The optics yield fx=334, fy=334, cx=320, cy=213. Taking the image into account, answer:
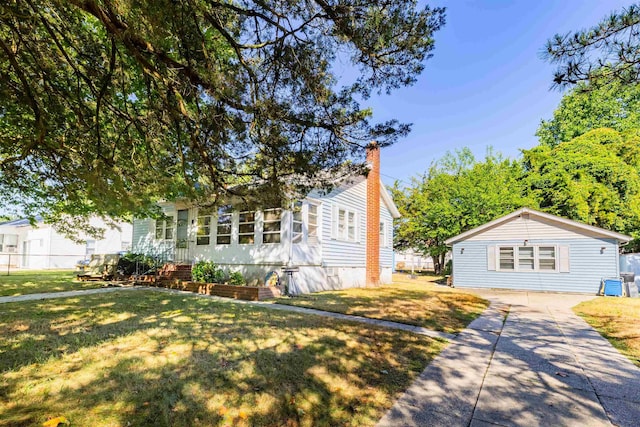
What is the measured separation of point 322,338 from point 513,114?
14866mm

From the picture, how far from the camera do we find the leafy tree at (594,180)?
19.8 m

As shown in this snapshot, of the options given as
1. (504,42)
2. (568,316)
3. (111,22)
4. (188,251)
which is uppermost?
(504,42)

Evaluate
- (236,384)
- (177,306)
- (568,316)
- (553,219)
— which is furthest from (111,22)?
(553,219)

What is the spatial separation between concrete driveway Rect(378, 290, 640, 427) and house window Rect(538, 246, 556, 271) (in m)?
10.8

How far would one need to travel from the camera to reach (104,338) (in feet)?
15.9

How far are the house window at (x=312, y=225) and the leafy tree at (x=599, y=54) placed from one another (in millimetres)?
9261

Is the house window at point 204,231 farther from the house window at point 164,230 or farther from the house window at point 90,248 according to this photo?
the house window at point 90,248

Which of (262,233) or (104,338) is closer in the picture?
(104,338)

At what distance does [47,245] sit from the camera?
2564 cm

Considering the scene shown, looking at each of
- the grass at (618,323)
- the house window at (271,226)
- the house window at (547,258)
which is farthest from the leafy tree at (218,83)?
the house window at (547,258)

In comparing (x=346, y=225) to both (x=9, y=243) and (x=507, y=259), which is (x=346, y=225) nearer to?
(x=507, y=259)

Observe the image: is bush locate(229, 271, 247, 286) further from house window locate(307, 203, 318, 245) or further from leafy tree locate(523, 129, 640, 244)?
leafy tree locate(523, 129, 640, 244)

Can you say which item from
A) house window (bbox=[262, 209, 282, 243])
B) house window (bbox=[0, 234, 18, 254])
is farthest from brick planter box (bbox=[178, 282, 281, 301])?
house window (bbox=[0, 234, 18, 254])

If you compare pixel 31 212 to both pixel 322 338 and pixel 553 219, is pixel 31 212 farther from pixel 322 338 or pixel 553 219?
pixel 553 219
